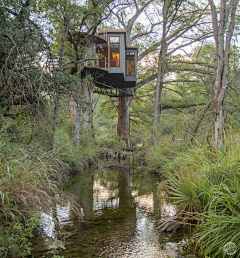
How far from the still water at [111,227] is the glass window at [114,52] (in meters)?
12.0

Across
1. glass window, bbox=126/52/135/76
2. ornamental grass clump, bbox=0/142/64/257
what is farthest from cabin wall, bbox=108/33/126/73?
ornamental grass clump, bbox=0/142/64/257

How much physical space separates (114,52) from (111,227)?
15624 millimetres

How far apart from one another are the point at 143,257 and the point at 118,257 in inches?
15.5

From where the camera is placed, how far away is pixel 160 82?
1719 cm

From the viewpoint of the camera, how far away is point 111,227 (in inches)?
213

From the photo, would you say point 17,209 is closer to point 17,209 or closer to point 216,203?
point 17,209

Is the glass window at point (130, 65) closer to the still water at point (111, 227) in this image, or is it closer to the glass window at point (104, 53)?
the glass window at point (104, 53)

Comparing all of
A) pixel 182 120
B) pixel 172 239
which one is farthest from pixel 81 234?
pixel 182 120

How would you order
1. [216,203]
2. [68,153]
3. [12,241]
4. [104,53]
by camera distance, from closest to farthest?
1. [216,203]
2. [12,241]
3. [68,153]
4. [104,53]

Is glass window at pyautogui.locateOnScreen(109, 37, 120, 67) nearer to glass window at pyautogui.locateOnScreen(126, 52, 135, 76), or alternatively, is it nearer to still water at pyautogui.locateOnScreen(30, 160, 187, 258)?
glass window at pyautogui.locateOnScreen(126, 52, 135, 76)

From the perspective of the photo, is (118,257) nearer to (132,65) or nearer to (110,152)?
(110,152)

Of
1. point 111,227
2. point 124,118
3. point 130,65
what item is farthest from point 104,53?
point 111,227

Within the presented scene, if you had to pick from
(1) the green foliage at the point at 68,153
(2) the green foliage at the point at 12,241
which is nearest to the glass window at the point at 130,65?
(1) the green foliage at the point at 68,153

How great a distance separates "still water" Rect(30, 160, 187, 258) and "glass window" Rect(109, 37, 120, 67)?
1197 centimetres
